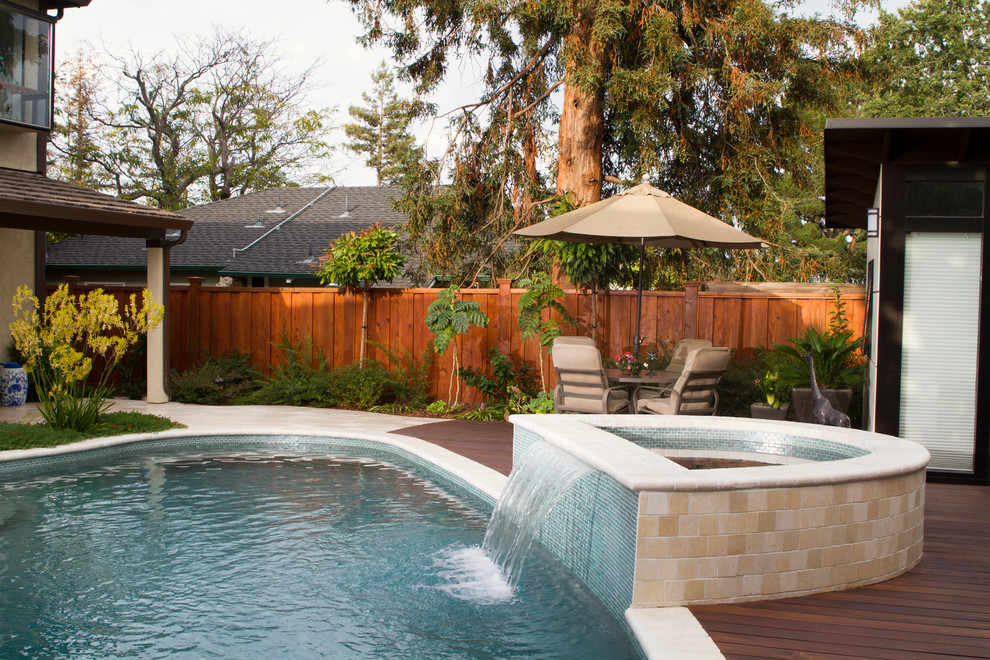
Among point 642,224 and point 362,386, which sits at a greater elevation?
point 642,224

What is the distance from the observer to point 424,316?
10.8 metres

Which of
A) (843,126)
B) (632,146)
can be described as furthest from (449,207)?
(843,126)

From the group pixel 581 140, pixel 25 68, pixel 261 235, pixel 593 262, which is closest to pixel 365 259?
pixel 593 262

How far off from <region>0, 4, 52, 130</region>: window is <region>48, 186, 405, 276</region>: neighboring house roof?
6.34 m

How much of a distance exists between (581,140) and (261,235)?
989cm

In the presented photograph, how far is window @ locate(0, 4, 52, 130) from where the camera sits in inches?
417

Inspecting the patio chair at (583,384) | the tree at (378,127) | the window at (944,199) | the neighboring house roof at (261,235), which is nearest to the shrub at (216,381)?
the patio chair at (583,384)

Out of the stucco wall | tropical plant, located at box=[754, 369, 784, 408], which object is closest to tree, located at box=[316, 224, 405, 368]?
the stucco wall

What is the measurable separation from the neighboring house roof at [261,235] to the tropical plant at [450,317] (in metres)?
6.78

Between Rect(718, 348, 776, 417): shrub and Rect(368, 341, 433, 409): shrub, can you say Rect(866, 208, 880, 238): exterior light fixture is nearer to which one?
Rect(718, 348, 776, 417): shrub

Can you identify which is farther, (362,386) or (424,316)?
(424,316)

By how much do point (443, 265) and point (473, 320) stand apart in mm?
3707

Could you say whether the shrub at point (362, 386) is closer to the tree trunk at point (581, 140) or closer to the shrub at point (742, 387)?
the tree trunk at point (581, 140)

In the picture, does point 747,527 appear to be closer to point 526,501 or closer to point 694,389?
point 526,501
